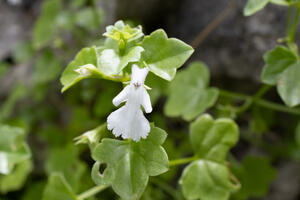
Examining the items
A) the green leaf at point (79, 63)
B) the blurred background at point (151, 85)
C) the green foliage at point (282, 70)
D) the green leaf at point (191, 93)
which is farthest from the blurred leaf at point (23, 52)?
the green foliage at point (282, 70)

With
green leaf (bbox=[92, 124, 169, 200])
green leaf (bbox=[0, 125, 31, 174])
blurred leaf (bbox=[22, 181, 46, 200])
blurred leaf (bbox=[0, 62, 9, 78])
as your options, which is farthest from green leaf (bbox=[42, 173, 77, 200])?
blurred leaf (bbox=[0, 62, 9, 78])

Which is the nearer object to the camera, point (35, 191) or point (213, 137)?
point (213, 137)

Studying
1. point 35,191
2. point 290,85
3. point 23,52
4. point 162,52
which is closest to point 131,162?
point 162,52

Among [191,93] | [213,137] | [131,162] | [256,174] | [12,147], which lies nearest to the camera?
[131,162]

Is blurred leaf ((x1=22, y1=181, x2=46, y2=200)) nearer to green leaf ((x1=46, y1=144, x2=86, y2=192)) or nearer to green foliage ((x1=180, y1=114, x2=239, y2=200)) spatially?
green leaf ((x1=46, y1=144, x2=86, y2=192))

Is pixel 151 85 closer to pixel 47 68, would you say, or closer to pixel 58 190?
pixel 58 190

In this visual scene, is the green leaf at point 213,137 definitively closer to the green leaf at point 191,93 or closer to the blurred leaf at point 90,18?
the green leaf at point 191,93

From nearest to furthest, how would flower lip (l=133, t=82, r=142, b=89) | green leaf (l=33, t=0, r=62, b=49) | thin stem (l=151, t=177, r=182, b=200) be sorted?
flower lip (l=133, t=82, r=142, b=89)
thin stem (l=151, t=177, r=182, b=200)
green leaf (l=33, t=0, r=62, b=49)
